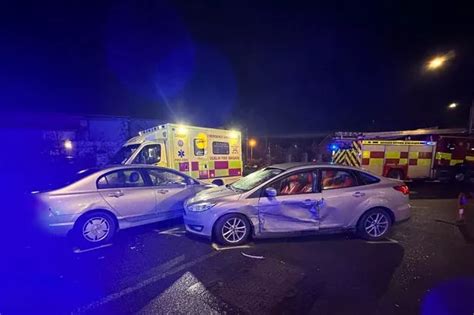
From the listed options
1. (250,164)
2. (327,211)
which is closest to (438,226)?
(327,211)

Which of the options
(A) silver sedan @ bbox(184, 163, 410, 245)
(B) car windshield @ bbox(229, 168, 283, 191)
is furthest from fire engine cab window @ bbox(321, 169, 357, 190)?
(B) car windshield @ bbox(229, 168, 283, 191)

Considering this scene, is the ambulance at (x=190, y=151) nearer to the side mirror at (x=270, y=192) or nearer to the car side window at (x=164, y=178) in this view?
the car side window at (x=164, y=178)

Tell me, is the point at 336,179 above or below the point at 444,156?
above

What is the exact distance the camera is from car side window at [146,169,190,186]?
5.06 m

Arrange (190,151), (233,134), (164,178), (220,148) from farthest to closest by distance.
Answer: (233,134), (220,148), (190,151), (164,178)

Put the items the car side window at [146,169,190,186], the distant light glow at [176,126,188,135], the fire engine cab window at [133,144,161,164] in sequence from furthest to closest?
1. the distant light glow at [176,126,188,135]
2. the fire engine cab window at [133,144,161,164]
3. the car side window at [146,169,190,186]

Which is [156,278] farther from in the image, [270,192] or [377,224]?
[377,224]

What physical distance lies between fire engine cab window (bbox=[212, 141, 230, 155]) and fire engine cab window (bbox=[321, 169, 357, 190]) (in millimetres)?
4525

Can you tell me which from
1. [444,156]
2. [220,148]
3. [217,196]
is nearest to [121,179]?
[217,196]

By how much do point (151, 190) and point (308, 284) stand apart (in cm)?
343

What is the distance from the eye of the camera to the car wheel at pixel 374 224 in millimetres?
4289

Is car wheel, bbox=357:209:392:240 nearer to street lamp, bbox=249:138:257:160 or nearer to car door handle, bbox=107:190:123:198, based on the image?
car door handle, bbox=107:190:123:198

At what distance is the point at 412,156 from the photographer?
35.0 ft

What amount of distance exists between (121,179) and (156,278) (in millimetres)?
2401
